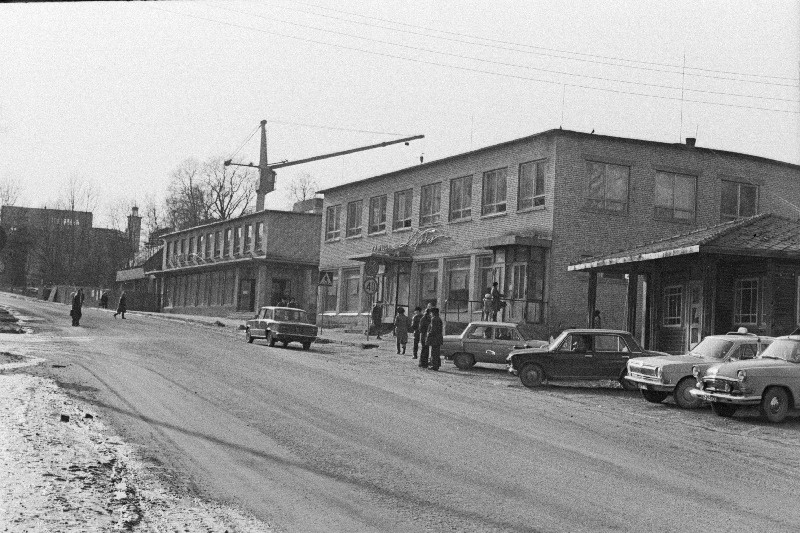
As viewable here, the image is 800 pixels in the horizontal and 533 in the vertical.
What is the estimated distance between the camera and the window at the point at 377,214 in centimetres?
4850

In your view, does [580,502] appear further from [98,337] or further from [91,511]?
[98,337]

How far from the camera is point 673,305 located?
2923cm

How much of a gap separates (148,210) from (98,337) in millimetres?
85999

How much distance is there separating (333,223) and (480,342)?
28599 mm

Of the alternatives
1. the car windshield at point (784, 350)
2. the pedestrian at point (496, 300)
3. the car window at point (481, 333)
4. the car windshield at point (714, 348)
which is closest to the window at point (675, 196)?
the pedestrian at point (496, 300)

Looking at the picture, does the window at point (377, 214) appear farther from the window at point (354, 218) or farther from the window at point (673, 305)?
the window at point (673, 305)

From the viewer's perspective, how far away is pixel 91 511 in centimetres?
788

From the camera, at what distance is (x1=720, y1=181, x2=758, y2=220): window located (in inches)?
1496

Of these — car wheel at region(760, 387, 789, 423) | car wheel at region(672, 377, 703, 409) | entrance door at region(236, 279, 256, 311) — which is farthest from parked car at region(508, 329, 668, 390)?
entrance door at region(236, 279, 256, 311)

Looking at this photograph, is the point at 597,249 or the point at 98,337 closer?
the point at 98,337

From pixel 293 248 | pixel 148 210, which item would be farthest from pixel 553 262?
pixel 148 210

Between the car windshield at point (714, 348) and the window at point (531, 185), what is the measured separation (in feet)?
55.1

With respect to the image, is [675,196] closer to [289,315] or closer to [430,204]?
[430,204]

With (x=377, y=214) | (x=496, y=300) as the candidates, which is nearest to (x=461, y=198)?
(x=377, y=214)
